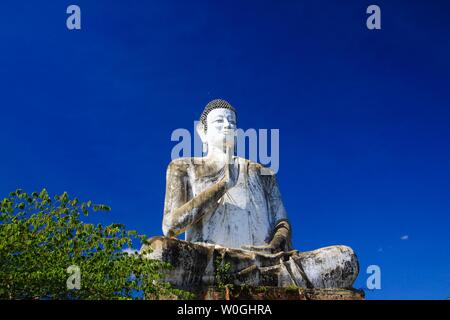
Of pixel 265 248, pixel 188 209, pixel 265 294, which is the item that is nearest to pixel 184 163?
pixel 188 209

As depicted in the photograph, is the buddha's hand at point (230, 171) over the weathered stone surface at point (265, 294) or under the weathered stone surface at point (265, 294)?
over

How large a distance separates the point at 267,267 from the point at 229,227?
1.54m

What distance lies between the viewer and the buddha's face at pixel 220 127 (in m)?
10.4

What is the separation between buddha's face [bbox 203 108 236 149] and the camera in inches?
408

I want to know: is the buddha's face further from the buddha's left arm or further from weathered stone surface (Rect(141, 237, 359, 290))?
weathered stone surface (Rect(141, 237, 359, 290))

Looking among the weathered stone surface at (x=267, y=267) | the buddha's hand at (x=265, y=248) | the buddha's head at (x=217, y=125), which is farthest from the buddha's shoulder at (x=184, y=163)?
the weathered stone surface at (x=267, y=267)

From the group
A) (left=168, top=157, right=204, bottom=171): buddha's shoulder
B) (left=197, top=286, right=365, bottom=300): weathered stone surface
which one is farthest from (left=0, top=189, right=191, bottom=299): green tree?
(left=168, top=157, right=204, bottom=171): buddha's shoulder

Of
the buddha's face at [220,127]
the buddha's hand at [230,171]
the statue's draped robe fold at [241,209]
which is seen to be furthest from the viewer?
the buddha's face at [220,127]

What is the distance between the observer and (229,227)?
32.1ft

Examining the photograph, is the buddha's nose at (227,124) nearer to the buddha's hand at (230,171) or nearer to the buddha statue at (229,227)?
the buddha statue at (229,227)

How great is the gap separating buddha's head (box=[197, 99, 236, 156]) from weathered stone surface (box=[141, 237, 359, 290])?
2.50 m

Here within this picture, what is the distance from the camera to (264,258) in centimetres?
855
